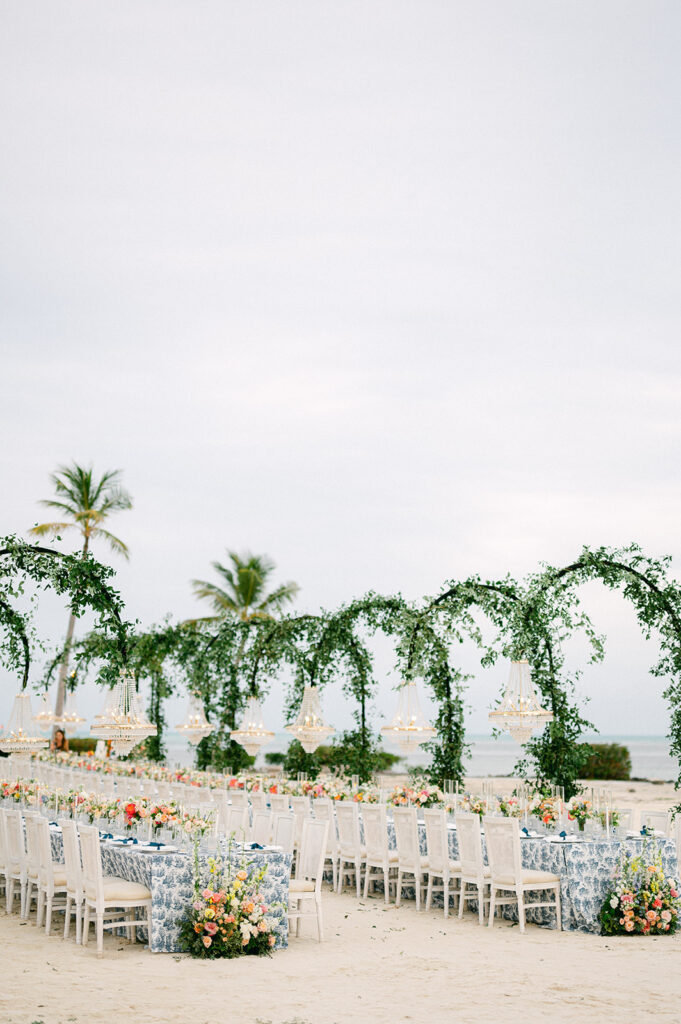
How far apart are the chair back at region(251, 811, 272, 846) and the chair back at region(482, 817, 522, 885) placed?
2.06 metres

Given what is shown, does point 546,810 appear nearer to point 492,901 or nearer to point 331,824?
point 492,901

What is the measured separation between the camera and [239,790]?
14398mm

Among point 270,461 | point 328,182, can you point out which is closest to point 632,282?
point 328,182

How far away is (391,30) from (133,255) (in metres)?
5.56

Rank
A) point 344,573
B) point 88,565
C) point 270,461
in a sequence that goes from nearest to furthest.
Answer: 1. point 88,565
2. point 270,461
3. point 344,573

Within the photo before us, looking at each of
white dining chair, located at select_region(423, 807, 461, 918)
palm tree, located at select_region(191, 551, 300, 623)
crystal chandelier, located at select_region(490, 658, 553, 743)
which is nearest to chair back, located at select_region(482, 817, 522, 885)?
white dining chair, located at select_region(423, 807, 461, 918)

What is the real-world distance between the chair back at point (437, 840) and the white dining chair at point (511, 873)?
0.70 metres

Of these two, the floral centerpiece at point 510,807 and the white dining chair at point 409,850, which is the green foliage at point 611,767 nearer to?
the floral centerpiece at point 510,807

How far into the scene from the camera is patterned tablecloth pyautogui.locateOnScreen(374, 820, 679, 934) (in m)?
9.31

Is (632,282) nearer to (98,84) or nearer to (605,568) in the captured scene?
(605,568)

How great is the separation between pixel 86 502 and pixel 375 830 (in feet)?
64.2

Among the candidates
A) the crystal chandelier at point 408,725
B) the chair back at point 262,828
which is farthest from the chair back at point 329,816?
the chair back at point 262,828

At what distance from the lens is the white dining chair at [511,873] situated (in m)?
9.28

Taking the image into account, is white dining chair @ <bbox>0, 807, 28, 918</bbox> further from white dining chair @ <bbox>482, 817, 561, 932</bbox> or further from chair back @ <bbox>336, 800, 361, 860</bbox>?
white dining chair @ <bbox>482, 817, 561, 932</bbox>
